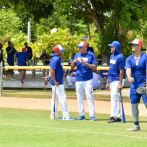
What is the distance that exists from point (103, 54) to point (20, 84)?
7.27m

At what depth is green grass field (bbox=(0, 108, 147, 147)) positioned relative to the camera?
7.05 metres

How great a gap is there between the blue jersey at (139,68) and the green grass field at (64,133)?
1.05 meters

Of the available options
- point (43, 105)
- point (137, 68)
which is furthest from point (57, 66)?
point (43, 105)

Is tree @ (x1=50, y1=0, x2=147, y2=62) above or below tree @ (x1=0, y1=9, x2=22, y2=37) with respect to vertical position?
below

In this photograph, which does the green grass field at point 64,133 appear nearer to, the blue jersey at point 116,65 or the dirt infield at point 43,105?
the blue jersey at point 116,65

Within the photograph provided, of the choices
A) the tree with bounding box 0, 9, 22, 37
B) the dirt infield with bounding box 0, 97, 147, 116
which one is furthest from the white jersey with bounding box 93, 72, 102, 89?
the tree with bounding box 0, 9, 22, 37

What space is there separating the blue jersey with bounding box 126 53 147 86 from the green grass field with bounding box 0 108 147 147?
105 centimetres

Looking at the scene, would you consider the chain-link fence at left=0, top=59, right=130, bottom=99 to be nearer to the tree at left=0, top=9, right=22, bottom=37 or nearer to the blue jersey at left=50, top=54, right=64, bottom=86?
the blue jersey at left=50, top=54, right=64, bottom=86

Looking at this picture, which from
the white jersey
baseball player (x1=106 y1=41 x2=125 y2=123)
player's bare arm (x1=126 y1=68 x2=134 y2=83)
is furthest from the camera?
the white jersey

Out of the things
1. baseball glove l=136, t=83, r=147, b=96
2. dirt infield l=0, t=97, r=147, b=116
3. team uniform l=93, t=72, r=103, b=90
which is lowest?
dirt infield l=0, t=97, r=147, b=116

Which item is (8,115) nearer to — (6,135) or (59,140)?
(6,135)

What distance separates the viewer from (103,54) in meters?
24.2

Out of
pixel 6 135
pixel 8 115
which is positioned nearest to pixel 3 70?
pixel 8 115

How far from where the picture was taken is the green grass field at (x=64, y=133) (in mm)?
7047
